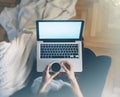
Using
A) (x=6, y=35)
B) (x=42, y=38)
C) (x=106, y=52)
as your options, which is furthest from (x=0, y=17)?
(x=106, y=52)

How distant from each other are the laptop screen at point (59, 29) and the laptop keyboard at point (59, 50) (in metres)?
0.04

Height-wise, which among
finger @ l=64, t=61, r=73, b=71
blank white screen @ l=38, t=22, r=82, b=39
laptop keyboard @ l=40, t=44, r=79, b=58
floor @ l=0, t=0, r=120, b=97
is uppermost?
blank white screen @ l=38, t=22, r=82, b=39

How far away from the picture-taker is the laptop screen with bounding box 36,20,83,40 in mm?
1372

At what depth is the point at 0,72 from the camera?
3.98 feet

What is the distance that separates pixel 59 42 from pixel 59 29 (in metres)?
0.06

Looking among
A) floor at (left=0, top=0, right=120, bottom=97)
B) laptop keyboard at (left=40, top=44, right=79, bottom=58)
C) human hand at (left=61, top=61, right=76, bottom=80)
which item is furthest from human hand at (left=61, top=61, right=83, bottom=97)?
floor at (left=0, top=0, right=120, bottom=97)

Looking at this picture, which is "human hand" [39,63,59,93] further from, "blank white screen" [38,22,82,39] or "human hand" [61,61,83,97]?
"blank white screen" [38,22,82,39]

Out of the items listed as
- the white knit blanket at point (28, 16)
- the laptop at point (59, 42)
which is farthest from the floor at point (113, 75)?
the laptop at point (59, 42)

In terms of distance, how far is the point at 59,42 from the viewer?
1.40 metres

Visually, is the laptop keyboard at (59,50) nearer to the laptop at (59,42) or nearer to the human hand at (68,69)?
the laptop at (59,42)

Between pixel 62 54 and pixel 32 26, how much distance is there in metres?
0.45

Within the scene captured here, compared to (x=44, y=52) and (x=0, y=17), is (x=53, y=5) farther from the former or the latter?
(x=44, y=52)

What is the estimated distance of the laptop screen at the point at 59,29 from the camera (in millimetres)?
1372

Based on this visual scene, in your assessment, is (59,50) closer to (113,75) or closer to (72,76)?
(72,76)
